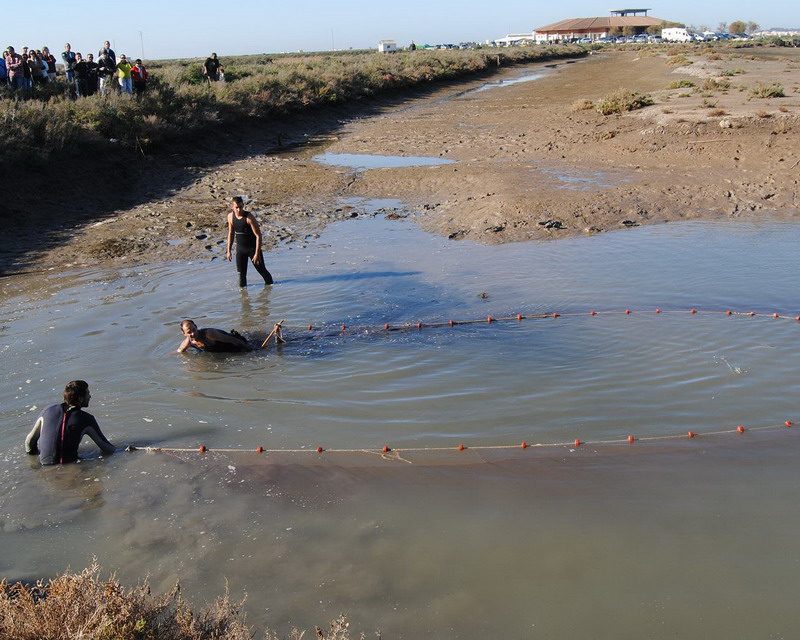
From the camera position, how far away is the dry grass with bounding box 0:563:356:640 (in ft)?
13.6

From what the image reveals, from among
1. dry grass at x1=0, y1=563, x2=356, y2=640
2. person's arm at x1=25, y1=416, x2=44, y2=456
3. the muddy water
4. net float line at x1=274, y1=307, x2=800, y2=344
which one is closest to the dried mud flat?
the muddy water

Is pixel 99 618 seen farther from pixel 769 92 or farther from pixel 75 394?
pixel 769 92

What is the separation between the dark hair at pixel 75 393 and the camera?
7531 millimetres

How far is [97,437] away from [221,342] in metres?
2.68

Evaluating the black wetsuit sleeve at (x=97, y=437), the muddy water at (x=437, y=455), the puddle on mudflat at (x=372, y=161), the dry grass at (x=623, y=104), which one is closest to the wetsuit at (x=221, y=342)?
the muddy water at (x=437, y=455)

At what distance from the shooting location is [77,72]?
23938 mm

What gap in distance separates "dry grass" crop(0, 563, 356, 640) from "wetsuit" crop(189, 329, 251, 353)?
5424 millimetres

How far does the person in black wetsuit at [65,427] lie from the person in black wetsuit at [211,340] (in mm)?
2347

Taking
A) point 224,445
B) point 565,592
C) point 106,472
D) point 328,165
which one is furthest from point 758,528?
point 328,165

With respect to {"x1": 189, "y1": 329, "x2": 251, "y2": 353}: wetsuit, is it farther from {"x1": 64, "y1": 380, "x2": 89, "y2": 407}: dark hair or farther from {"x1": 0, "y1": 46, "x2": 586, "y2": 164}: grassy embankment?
{"x1": 0, "y1": 46, "x2": 586, "y2": 164}: grassy embankment

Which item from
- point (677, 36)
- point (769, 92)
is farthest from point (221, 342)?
point (677, 36)

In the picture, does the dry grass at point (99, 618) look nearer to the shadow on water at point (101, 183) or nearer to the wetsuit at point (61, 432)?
the wetsuit at point (61, 432)

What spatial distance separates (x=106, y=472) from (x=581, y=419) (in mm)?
4817

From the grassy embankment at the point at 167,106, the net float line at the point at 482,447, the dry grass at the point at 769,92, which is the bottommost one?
the net float line at the point at 482,447
